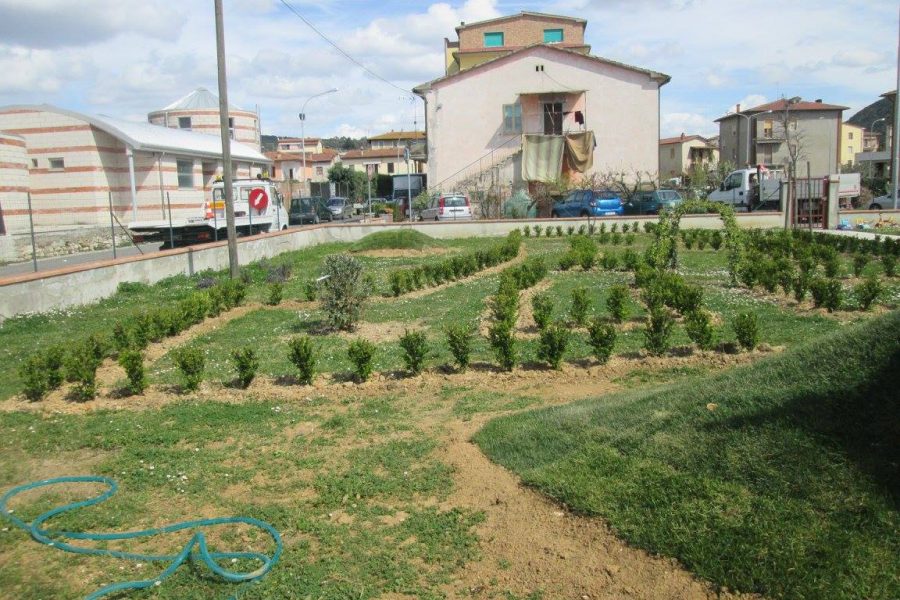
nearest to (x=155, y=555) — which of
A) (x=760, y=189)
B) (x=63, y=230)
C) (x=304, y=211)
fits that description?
(x=63, y=230)

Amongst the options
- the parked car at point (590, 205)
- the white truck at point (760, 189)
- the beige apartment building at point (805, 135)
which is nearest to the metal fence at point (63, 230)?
the parked car at point (590, 205)

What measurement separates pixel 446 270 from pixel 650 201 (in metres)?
21.2

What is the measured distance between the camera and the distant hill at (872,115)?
8290 cm

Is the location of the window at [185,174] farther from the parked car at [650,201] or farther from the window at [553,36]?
the window at [553,36]

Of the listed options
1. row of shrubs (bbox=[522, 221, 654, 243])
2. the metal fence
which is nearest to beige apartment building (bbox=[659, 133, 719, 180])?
row of shrubs (bbox=[522, 221, 654, 243])

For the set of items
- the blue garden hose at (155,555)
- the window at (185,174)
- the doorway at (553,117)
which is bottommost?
the blue garden hose at (155,555)

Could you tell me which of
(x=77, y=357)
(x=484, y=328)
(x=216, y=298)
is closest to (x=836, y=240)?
(x=484, y=328)

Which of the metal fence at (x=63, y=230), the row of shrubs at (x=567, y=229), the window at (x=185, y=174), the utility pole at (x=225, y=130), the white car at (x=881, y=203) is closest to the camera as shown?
the utility pole at (x=225, y=130)

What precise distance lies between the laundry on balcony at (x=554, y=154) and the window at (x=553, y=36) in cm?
1399

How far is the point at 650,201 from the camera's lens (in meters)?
35.9

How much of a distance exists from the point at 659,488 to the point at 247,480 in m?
3.16

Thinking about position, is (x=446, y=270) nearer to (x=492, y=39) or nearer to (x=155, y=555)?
(x=155, y=555)

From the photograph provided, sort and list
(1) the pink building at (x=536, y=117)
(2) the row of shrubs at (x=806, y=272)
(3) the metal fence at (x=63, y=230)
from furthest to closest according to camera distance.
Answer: (1) the pink building at (x=536, y=117)
(3) the metal fence at (x=63, y=230)
(2) the row of shrubs at (x=806, y=272)

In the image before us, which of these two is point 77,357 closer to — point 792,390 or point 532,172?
point 792,390
